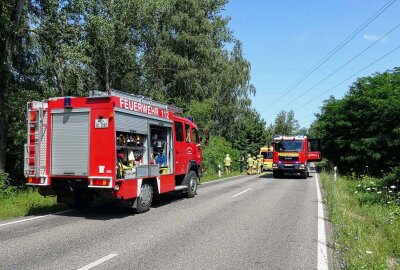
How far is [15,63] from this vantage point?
Result: 18.1 meters

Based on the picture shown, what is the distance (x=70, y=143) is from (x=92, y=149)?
746 millimetres

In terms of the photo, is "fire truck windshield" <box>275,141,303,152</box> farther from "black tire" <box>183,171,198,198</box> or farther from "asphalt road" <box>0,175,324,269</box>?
"asphalt road" <box>0,175,324,269</box>

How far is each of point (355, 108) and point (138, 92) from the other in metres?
15.9

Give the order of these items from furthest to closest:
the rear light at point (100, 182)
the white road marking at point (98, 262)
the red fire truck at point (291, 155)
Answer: the red fire truck at point (291, 155), the rear light at point (100, 182), the white road marking at point (98, 262)

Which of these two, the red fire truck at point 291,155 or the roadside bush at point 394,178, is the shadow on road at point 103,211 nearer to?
the roadside bush at point 394,178

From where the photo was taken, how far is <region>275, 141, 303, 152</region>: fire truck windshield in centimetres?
2869

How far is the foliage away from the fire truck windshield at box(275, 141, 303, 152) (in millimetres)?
3393

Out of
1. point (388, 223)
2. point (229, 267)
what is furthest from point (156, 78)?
point (229, 267)

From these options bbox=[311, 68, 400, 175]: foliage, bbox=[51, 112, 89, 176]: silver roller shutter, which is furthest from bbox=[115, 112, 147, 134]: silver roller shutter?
bbox=[311, 68, 400, 175]: foliage

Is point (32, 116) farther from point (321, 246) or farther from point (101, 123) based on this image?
point (321, 246)

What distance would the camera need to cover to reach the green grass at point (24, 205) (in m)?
10.6

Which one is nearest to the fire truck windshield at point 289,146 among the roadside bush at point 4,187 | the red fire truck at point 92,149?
the red fire truck at point 92,149

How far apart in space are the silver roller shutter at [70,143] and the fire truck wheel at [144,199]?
1.70 m

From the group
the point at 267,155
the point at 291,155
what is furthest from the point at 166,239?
the point at 267,155
